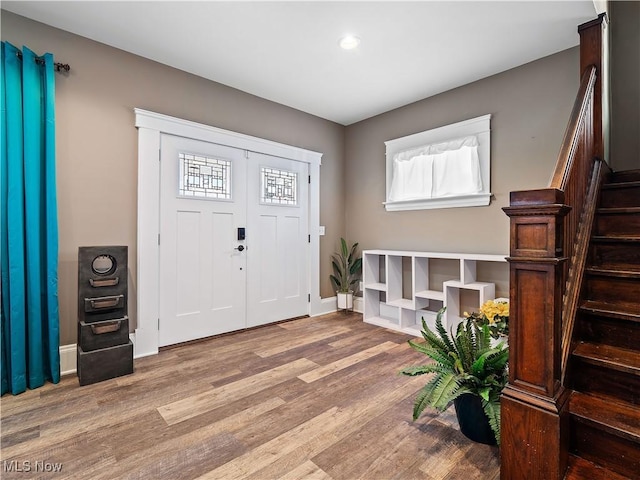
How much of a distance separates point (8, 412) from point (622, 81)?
5.37 m

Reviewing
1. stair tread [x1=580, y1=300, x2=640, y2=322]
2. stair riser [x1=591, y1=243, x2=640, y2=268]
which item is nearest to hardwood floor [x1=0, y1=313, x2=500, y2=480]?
stair tread [x1=580, y1=300, x2=640, y2=322]

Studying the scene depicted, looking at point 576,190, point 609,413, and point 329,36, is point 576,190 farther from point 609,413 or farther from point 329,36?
point 329,36

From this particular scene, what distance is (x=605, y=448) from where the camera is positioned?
131 centimetres

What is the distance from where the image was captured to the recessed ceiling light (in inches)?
104

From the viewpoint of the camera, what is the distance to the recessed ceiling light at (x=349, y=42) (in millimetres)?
2641

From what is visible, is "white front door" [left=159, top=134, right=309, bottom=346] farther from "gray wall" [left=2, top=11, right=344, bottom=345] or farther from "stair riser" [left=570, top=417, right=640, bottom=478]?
"stair riser" [left=570, top=417, right=640, bottom=478]

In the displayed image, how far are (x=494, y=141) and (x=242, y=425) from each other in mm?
3385

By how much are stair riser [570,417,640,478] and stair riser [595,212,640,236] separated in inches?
55.2

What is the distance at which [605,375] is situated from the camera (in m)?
1.46

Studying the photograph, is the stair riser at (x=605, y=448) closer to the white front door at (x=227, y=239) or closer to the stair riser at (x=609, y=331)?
the stair riser at (x=609, y=331)

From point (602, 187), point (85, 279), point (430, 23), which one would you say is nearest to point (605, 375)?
point (602, 187)

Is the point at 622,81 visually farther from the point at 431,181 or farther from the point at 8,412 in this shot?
the point at 8,412

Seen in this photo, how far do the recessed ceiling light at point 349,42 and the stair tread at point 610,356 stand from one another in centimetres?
267

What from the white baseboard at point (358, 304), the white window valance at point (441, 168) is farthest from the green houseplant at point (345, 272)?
the white window valance at point (441, 168)
